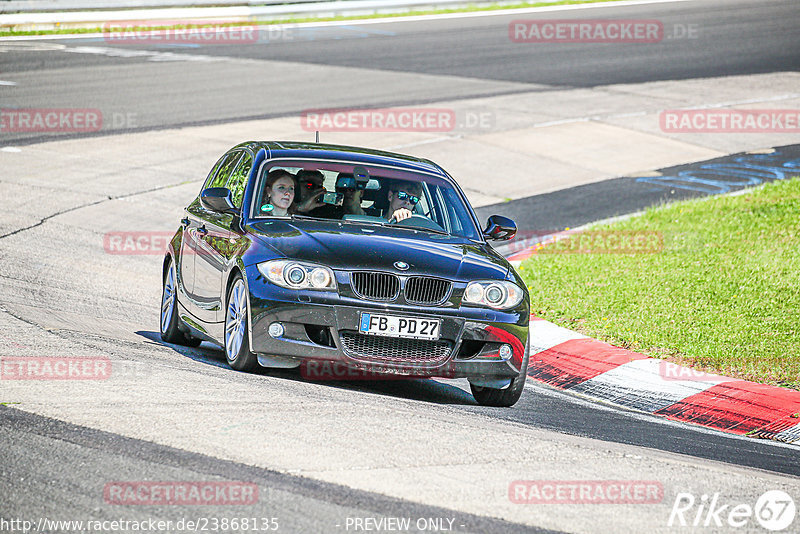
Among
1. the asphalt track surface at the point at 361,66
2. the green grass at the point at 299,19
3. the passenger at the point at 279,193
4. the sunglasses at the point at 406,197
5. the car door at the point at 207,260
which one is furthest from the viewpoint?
the green grass at the point at 299,19

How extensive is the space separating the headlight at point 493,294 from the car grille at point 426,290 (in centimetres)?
15

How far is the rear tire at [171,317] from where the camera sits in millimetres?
9109

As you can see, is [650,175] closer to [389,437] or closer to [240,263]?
[240,263]

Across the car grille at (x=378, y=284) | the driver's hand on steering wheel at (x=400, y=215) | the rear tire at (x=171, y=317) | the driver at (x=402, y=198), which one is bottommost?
the rear tire at (x=171, y=317)

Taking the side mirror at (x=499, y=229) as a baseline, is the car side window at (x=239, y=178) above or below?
above

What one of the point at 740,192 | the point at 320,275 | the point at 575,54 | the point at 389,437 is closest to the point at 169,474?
the point at 389,437

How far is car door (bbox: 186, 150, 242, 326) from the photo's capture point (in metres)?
8.14

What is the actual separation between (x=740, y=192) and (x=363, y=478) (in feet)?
41.0

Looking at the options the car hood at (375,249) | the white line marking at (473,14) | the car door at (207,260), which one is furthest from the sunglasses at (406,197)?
the white line marking at (473,14)

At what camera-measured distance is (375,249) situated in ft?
24.6

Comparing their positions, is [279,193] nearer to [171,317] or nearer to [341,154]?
[341,154]

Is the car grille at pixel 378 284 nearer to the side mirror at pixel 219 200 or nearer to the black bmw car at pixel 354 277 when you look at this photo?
the black bmw car at pixel 354 277

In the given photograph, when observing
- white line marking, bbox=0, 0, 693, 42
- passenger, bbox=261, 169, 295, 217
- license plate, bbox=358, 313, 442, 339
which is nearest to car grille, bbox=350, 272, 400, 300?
license plate, bbox=358, 313, 442, 339

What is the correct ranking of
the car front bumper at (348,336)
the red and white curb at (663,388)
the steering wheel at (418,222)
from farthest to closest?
the steering wheel at (418,222), the red and white curb at (663,388), the car front bumper at (348,336)
